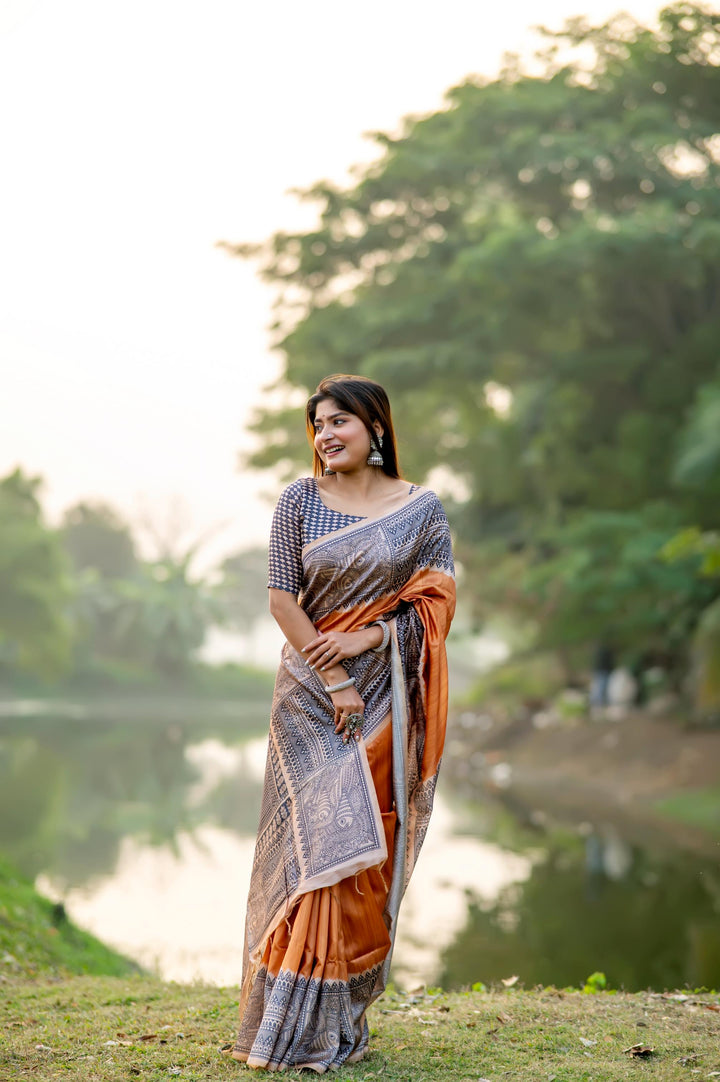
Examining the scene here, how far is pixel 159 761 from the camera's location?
20953mm

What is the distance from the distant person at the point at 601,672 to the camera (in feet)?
61.5

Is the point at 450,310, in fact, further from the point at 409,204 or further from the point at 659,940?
the point at 659,940

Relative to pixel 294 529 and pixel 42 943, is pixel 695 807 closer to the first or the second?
pixel 42 943

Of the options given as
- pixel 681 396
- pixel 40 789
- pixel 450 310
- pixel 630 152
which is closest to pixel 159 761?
pixel 40 789

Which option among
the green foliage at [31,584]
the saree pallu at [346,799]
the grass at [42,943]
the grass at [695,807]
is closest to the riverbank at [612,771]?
the grass at [695,807]

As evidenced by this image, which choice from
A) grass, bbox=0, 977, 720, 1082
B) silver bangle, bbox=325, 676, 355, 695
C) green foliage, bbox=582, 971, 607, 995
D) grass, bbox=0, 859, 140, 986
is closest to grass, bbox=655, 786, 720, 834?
green foliage, bbox=582, 971, 607, 995

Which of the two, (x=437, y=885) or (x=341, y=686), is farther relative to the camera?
(x=437, y=885)

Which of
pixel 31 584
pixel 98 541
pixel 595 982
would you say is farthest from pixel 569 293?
pixel 98 541

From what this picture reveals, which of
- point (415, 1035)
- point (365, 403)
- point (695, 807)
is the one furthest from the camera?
point (695, 807)

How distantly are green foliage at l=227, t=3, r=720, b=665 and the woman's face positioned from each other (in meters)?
11.0

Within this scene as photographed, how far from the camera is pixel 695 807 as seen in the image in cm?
1309

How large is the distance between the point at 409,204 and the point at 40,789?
10077mm

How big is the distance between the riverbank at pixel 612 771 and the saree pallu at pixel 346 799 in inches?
343

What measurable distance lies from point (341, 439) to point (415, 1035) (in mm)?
2047
